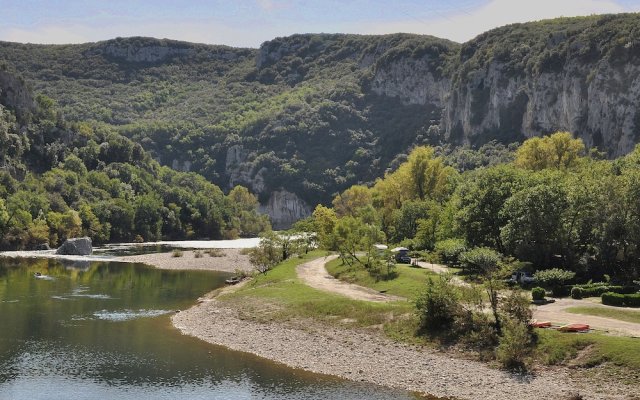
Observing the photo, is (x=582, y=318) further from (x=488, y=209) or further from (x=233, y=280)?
(x=233, y=280)

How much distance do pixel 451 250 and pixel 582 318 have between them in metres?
30.0

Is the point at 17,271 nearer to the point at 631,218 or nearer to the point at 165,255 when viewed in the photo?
the point at 165,255

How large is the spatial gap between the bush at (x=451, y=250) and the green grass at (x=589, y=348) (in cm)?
3336

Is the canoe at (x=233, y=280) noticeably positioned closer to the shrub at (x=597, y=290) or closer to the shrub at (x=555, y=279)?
the shrub at (x=555, y=279)

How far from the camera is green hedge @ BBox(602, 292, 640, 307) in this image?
188ft

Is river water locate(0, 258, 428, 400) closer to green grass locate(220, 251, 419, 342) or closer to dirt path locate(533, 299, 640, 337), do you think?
green grass locate(220, 251, 419, 342)

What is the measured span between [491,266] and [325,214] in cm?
7131

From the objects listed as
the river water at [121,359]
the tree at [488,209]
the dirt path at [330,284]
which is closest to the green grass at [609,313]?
the dirt path at [330,284]

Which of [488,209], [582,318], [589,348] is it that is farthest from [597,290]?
[488,209]

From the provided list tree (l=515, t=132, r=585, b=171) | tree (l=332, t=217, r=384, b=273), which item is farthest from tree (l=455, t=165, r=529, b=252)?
tree (l=515, t=132, r=585, b=171)

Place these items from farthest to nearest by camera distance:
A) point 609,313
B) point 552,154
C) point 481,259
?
point 552,154, point 481,259, point 609,313

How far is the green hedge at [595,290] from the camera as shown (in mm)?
62250

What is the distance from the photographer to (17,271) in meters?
101

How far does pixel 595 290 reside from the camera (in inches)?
2494
